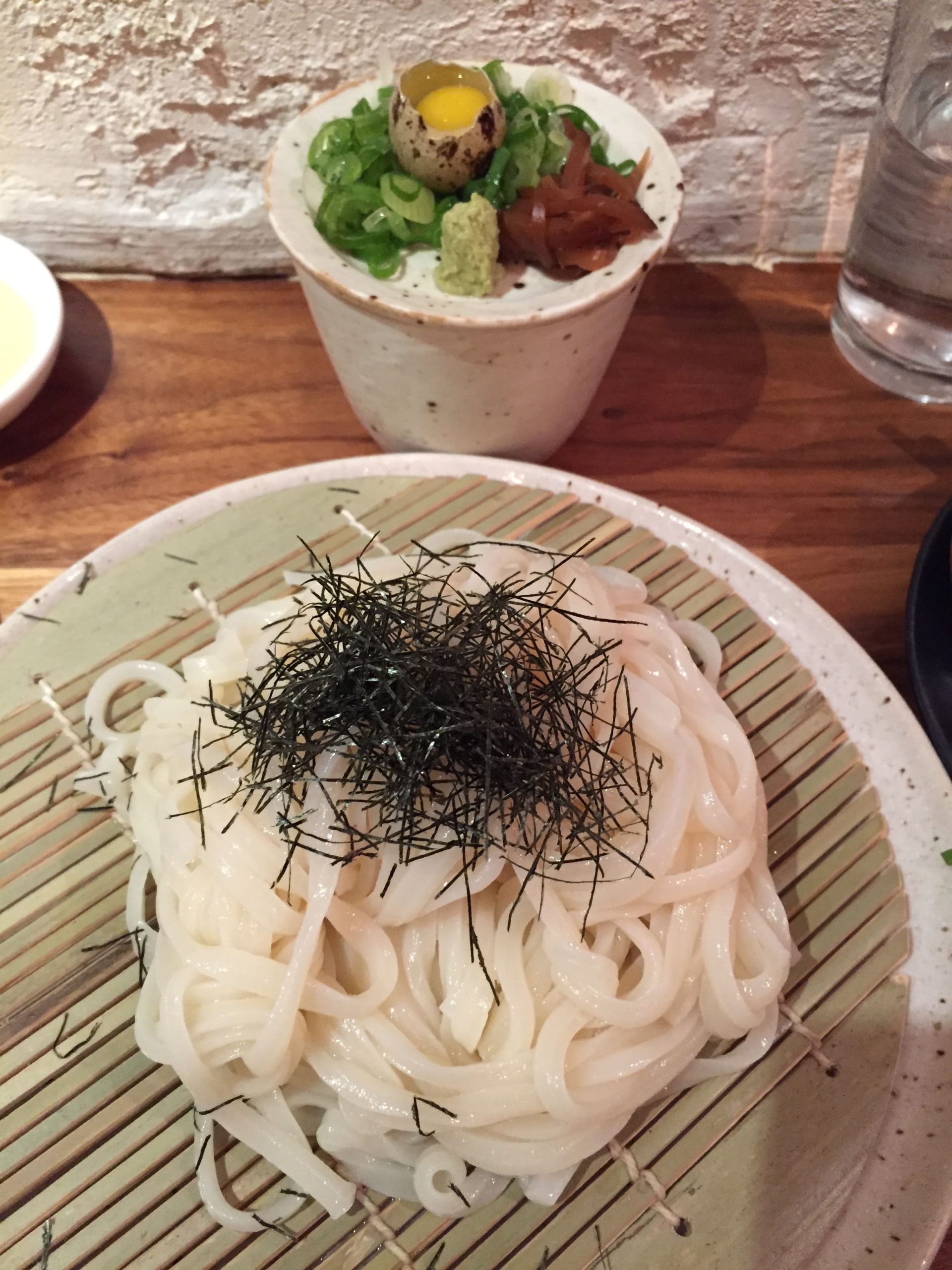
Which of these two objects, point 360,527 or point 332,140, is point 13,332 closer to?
point 332,140

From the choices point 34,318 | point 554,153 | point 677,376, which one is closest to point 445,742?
point 554,153

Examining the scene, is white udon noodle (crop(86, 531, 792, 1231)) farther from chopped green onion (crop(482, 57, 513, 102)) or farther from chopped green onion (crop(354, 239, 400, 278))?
chopped green onion (crop(482, 57, 513, 102))

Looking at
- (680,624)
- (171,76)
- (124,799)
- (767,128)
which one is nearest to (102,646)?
(124,799)

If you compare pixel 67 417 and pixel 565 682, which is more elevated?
pixel 565 682

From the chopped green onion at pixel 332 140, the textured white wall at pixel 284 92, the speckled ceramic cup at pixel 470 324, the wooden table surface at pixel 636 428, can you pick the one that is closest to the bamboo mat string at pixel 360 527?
the speckled ceramic cup at pixel 470 324

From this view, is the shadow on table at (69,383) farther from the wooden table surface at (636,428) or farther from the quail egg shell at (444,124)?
the quail egg shell at (444,124)

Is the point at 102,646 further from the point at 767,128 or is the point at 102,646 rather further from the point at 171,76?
the point at 767,128
